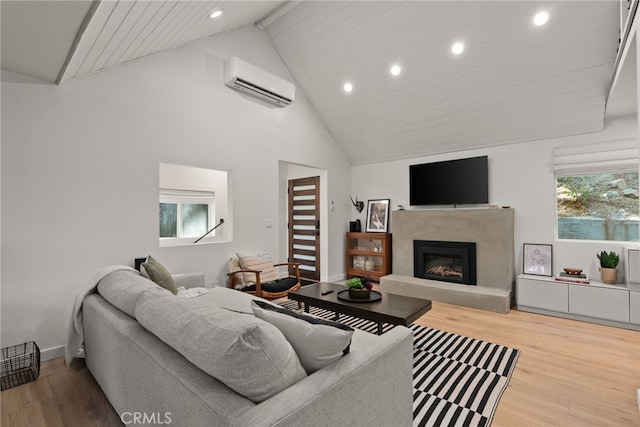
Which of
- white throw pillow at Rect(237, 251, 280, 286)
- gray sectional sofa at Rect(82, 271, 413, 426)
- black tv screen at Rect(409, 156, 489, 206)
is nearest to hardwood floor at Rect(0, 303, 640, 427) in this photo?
gray sectional sofa at Rect(82, 271, 413, 426)

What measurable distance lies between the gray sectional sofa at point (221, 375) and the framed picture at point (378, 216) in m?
4.23

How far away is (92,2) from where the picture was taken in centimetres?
153

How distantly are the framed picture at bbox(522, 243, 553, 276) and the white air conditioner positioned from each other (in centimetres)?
415

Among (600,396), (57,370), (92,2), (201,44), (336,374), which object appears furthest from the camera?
(201,44)

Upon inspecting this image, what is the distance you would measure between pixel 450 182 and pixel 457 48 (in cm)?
201

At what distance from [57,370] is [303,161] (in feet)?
13.0

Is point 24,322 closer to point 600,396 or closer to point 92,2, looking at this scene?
point 92,2

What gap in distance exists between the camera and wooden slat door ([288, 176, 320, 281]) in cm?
595

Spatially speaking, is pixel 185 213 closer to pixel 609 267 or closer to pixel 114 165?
pixel 114 165

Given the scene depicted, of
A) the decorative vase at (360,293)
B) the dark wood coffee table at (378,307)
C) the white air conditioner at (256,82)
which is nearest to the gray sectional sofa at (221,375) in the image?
the dark wood coffee table at (378,307)

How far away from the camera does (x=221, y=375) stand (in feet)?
3.35

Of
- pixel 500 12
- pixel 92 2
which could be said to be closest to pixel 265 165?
pixel 92 2

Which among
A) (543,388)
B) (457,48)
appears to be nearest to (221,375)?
(543,388)

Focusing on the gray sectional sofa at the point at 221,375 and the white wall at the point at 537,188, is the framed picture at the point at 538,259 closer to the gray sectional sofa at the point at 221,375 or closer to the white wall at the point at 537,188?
the white wall at the point at 537,188
